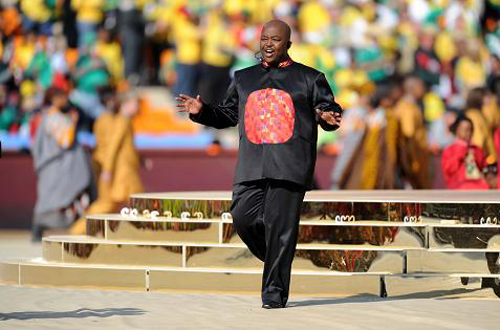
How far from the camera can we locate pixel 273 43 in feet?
32.9

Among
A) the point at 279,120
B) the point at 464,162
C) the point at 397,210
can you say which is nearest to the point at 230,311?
the point at 279,120

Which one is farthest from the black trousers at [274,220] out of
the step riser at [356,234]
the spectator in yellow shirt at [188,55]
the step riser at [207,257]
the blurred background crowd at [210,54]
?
the spectator in yellow shirt at [188,55]

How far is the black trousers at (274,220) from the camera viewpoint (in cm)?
997

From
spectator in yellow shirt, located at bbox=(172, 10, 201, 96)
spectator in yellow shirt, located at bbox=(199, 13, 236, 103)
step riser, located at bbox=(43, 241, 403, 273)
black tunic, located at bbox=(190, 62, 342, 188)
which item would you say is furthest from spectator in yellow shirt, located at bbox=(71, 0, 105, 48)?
black tunic, located at bbox=(190, 62, 342, 188)

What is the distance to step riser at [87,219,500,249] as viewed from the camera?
11.2 meters

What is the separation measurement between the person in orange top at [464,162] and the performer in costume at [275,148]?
16.1 ft

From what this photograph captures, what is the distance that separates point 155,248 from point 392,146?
22.6ft

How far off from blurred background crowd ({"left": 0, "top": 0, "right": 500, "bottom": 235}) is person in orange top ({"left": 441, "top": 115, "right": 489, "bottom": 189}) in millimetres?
5424

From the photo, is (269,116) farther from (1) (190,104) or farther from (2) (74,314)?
(2) (74,314)

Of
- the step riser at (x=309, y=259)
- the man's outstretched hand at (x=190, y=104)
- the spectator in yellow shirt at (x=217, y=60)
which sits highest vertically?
the spectator in yellow shirt at (x=217, y=60)

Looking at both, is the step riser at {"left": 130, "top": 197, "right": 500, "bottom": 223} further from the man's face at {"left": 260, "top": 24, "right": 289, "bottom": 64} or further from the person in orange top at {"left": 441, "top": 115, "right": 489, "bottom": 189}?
the person in orange top at {"left": 441, "top": 115, "right": 489, "bottom": 189}

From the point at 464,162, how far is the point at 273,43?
5206 mm

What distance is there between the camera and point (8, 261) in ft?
40.0

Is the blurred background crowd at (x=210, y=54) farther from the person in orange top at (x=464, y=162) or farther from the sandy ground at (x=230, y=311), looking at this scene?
the sandy ground at (x=230, y=311)
